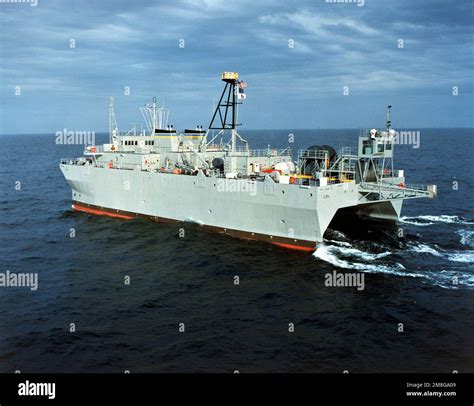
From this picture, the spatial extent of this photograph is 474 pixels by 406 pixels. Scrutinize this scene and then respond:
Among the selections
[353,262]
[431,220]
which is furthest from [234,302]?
[431,220]

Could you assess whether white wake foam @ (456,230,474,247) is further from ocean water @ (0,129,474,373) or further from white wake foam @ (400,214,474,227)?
white wake foam @ (400,214,474,227)

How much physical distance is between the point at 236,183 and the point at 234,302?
34.0 feet

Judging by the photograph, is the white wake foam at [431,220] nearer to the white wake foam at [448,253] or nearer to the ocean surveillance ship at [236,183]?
the ocean surveillance ship at [236,183]

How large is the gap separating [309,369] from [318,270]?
9.40 metres

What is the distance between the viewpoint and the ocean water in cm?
1612

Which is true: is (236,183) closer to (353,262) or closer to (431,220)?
(353,262)

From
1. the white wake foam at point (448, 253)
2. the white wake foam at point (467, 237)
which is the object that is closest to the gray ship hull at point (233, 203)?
the white wake foam at point (448, 253)

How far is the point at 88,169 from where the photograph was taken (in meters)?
39.3

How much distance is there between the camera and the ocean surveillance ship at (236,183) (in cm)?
2741
